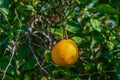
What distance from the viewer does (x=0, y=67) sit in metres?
2.07

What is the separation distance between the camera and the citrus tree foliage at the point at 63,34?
1917 mm

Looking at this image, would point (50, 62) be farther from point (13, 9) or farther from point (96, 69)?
point (13, 9)

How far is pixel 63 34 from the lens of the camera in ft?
6.24

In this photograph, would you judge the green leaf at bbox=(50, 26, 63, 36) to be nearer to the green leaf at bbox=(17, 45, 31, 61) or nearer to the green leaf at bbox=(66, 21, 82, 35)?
the green leaf at bbox=(66, 21, 82, 35)

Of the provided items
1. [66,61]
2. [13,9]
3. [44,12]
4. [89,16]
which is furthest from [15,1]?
[66,61]

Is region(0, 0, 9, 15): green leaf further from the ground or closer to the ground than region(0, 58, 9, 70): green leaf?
further from the ground

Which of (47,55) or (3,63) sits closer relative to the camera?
(47,55)

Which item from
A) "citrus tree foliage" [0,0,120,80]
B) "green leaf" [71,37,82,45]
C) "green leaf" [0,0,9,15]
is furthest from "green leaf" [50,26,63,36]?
"green leaf" [0,0,9,15]

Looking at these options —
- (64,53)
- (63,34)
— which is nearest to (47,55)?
(63,34)

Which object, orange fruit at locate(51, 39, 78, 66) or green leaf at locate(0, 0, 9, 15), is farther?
green leaf at locate(0, 0, 9, 15)

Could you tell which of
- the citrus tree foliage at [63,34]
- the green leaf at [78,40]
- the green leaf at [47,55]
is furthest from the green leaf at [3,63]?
the green leaf at [78,40]

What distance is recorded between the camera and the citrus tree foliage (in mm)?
1917

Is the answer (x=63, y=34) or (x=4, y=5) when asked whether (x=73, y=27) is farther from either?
(x=4, y=5)

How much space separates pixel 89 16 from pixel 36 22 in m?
0.27
